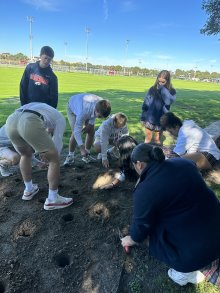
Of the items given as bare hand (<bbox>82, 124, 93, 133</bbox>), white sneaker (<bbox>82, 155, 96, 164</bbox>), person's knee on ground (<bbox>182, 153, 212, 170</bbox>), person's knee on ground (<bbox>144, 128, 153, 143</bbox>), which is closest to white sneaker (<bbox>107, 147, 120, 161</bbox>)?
white sneaker (<bbox>82, 155, 96, 164</bbox>)

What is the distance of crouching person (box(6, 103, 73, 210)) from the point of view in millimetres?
3746

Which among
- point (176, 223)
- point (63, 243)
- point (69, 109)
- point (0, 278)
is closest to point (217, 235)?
point (176, 223)

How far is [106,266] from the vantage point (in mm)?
3186

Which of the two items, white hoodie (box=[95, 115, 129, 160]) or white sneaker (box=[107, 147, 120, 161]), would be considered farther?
white sneaker (box=[107, 147, 120, 161])

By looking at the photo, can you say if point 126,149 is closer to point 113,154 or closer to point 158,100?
point 113,154

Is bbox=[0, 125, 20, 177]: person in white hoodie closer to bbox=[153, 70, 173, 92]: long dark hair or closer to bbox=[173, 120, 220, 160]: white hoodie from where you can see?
bbox=[173, 120, 220, 160]: white hoodie

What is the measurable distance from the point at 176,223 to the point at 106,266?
1.11 metres

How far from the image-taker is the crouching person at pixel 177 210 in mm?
2428

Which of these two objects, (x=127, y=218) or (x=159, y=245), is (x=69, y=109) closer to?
(x=127, y=218)

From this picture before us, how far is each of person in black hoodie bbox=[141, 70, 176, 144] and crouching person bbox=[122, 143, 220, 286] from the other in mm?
4036

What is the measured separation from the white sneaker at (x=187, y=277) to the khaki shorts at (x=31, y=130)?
211 centimetres

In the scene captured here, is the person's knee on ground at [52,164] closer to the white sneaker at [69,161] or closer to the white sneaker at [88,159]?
the white sneaker at [69,161]

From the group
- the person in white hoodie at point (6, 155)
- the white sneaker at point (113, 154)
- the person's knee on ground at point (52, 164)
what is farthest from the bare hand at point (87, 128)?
the person's knee on ground at point (52, 164)

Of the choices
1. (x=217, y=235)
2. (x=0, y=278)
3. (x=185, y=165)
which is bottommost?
(x=0, y=278)
